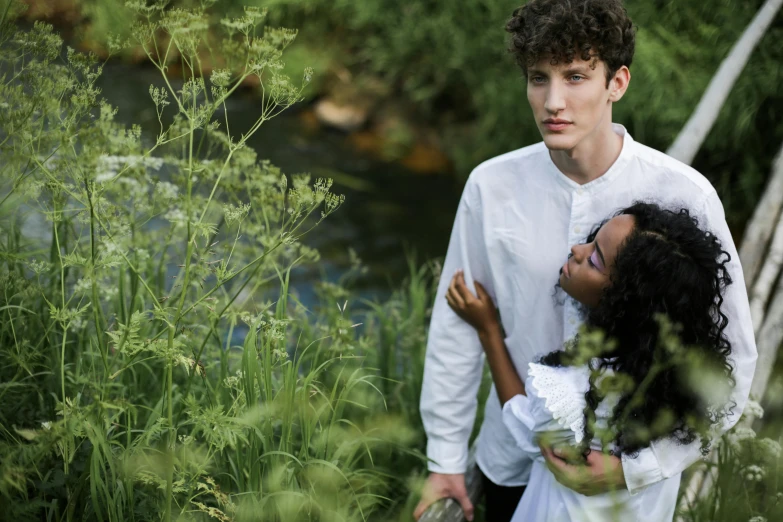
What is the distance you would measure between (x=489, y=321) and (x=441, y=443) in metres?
0.43

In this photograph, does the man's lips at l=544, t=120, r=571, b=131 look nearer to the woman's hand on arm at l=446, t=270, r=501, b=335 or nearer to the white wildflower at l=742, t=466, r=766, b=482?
the woman's hand on arm at l=446, t=270, r=501, b=335

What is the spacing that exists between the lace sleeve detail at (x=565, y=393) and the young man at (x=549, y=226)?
4.7 inches

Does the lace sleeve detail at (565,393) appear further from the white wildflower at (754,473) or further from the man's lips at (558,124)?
the white wildflower at (754,473)

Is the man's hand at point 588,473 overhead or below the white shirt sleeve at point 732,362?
below

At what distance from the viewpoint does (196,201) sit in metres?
2.73

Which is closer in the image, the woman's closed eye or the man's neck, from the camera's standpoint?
the woman's closed eye

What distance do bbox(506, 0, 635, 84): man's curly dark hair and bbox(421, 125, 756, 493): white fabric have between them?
0.26 metres

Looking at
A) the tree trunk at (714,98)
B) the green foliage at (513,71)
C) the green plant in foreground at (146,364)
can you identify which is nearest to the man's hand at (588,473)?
the green plant in foreground at (146,364)

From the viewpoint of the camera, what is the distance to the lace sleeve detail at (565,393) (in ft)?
6.82

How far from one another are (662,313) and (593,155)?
519mm

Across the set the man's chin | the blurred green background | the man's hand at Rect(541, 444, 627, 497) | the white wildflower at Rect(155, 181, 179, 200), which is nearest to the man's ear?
the man's chin

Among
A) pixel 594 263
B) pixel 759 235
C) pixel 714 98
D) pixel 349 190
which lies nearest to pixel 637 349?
pixel 594 263

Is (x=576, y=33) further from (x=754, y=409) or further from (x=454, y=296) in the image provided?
(x=754, y=409)

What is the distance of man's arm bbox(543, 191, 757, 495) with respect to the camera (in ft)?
6.92
